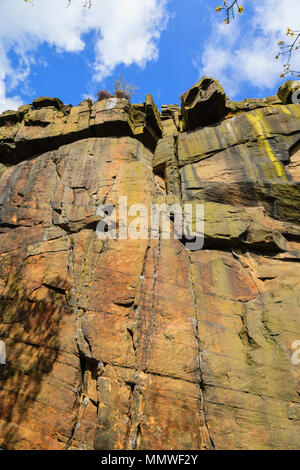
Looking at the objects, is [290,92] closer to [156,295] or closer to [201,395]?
[156,295]

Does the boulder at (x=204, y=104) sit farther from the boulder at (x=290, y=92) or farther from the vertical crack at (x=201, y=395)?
the vertical crack at (x=201, y=395)

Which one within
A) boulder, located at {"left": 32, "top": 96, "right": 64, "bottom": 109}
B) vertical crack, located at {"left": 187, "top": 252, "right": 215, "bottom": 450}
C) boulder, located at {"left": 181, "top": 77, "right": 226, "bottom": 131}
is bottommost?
vertical crack, located at {"left": 187, "top": 252, "right": 215, "bottom": 450}

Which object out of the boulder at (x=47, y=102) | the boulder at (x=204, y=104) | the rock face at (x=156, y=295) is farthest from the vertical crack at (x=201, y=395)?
the boulder at (x=47, y=102)

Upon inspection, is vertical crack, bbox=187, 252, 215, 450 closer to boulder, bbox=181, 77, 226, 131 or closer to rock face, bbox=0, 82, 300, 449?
rock face, bbox=0, 82, 300, 449

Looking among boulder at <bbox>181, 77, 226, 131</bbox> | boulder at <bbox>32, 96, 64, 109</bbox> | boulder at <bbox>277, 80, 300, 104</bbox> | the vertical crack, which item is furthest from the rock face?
boulder at <bbox>32, 96, 64, 109</bbox>

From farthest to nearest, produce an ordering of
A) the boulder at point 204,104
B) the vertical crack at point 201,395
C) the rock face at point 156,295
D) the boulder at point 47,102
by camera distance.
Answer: the boulder at point 47,102, the boulder at point 204,104, the rock face at point 156,295, the vertical crack at point 201,395

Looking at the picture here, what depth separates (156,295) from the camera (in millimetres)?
7457

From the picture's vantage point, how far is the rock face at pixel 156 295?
5.81 metres

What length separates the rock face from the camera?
5809 millimetres

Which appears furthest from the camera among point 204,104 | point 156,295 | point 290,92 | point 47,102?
point 47,102

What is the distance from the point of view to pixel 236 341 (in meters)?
6.55

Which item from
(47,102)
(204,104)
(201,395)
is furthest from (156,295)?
(47,102)
